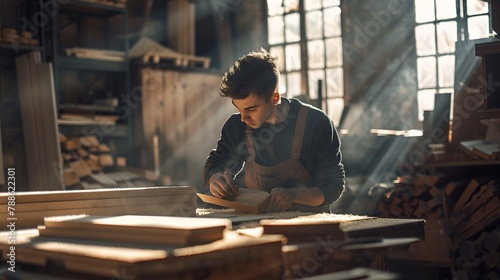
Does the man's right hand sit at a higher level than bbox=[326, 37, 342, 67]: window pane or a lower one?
lower

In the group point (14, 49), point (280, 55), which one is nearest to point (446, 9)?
point (280, 55)

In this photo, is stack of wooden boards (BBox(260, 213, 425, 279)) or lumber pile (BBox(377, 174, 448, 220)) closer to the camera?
stack of wooden boards (BBox(260, 213, 425, 279))

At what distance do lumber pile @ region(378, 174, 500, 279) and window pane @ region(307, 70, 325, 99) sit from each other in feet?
11.5

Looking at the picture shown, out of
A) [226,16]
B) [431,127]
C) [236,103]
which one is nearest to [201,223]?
[236,103]

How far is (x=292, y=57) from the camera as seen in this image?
1001cm

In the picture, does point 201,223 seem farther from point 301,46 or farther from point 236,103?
point 301,46

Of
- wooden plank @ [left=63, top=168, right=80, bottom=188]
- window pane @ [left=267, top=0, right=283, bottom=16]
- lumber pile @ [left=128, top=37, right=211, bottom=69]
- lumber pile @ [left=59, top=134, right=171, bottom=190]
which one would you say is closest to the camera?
wooden plank @ [left=63, top=168, right=80, bottom=188]

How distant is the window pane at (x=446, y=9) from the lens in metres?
8.11

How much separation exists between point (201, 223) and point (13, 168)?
6198 millimetres

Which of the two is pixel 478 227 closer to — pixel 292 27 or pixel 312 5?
pixel 312 5

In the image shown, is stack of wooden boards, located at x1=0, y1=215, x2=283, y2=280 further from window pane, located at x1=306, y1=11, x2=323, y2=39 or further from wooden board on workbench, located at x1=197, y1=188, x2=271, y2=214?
window pane, located at x1=306, y1=11, x2=323, y2=39

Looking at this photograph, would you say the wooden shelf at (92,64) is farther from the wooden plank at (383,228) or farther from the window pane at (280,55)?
the wooden plank at (383,228)

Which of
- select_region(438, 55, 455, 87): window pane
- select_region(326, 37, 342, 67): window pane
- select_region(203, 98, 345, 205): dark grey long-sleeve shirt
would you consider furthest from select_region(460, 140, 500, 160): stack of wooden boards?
select_region(326, 37, 342, 67): window pane

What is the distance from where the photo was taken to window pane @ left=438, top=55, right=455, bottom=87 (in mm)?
8203
